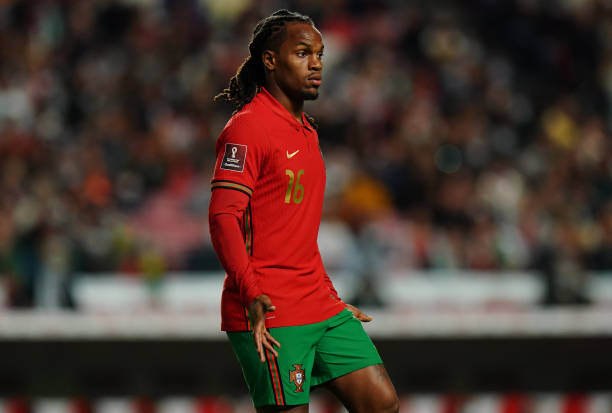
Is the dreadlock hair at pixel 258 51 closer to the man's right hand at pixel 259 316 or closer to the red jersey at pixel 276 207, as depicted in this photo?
the red jersey at pixel 276 207

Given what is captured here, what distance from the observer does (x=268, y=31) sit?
3.18m

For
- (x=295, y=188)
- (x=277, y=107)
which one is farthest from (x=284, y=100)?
(x=295, y=188)

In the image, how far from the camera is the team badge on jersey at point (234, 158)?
9.79 feet

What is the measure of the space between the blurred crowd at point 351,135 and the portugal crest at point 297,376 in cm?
343

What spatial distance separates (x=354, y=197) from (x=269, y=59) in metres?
5.43

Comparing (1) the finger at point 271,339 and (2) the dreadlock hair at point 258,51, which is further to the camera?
(2) the dreadlock hair at point 258,51

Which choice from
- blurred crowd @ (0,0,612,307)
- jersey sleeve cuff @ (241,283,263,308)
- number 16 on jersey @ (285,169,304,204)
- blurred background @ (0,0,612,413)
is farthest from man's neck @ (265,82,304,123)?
blurred crowd @ (0,0,612,307)

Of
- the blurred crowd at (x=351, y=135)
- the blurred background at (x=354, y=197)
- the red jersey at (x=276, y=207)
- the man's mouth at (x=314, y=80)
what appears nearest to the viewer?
the red jersey at (x=276, y=207)

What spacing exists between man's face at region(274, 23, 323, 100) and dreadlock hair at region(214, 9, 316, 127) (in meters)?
0.03

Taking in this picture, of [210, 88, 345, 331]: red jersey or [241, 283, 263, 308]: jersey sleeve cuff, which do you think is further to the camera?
[210, 88, 345, 331]: red jersey

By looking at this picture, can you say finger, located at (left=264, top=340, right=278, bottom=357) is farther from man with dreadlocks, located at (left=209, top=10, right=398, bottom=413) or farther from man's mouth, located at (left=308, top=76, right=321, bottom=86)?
man's mouth, located at (left=308, top=76, right=321, bottom=86)

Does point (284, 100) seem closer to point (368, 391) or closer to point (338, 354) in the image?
point (338, 354)

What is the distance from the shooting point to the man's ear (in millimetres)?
3172

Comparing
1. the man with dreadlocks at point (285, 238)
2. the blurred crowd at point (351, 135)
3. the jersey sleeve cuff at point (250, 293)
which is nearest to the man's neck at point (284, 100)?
the man with dreadlocks at point (285, 238)
